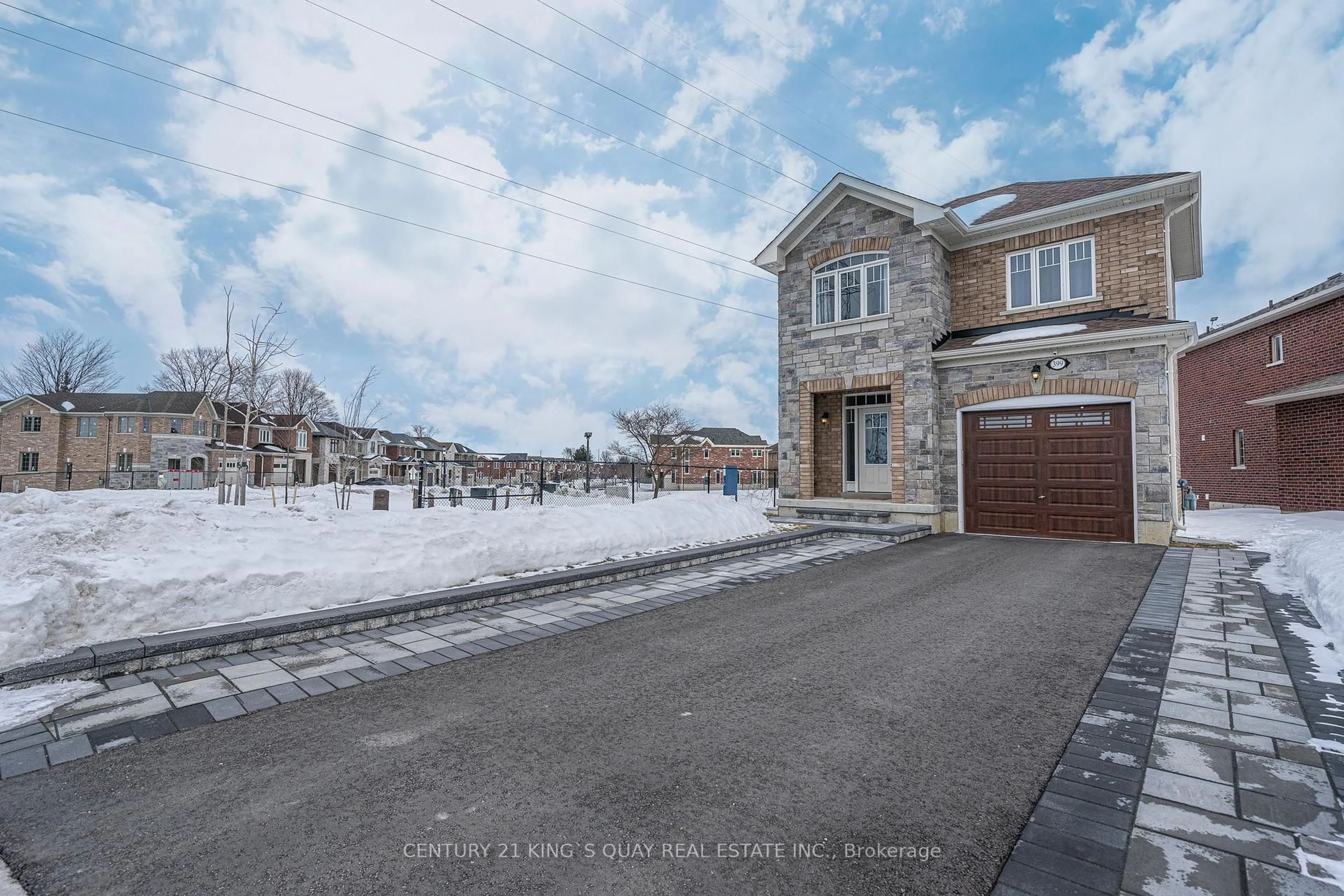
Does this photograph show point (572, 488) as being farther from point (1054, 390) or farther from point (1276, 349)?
point (1276, 349)

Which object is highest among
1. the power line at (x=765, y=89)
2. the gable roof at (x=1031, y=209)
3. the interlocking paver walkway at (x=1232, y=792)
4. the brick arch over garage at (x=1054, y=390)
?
the power line at (x=765, y=89)

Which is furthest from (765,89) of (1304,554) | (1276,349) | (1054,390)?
(1276,349)

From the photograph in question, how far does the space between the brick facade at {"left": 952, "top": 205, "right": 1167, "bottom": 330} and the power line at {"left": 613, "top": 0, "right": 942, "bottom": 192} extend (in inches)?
148

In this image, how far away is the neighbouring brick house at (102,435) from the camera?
1565 inches

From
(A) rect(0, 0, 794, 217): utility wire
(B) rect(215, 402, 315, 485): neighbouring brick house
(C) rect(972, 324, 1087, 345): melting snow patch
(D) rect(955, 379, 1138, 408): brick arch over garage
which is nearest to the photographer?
(A) rect(0, 0, 794, 217): utility wire

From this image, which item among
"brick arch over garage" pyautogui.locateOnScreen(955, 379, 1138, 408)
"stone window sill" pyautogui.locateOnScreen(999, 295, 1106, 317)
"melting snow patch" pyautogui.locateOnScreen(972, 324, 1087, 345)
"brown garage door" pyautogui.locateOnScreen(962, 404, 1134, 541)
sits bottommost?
"brown garage door" pyautogui.locateOnScreen(962, 404, 1134, 541)

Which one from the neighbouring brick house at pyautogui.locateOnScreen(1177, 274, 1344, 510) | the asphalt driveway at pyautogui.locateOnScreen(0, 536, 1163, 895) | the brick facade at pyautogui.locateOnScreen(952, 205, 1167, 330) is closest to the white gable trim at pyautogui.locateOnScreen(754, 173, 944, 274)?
the brick facade at pyautogui.locateOnScreen(952, 205, 1167, 330)

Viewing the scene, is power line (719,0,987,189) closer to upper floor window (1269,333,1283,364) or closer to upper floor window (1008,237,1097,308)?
upper floor window (1008,237,1097,308)

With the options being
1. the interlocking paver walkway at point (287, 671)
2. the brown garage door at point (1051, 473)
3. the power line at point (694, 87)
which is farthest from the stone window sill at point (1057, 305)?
the interlocking paver walkway at point (287, 671)

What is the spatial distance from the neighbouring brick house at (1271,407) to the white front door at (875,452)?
9197mm

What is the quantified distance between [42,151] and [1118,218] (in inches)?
741

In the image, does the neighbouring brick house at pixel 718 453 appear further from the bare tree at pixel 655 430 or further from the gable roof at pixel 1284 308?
the gable roof at pixel 1284 308

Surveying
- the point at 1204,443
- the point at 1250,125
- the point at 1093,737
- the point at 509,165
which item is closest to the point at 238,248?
the point at 509,165

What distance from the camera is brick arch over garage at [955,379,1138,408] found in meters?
10.5
